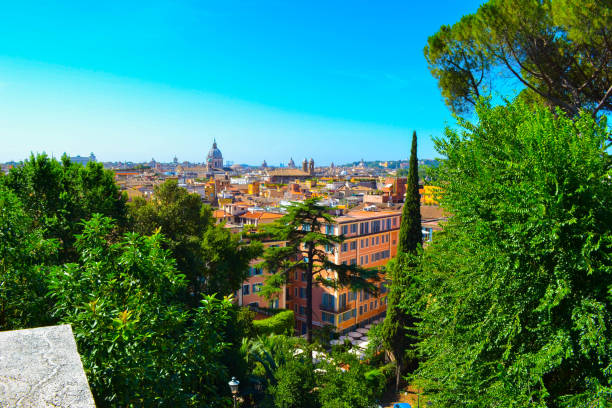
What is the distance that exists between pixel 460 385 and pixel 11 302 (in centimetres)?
719

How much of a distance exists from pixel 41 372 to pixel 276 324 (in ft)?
80.9

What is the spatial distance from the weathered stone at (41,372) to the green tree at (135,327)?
205 cm

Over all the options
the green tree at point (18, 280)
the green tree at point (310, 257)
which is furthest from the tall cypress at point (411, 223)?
the green tree at point (18, 280)

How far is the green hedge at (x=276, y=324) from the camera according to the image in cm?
2479

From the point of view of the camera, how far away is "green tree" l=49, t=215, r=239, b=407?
437cm

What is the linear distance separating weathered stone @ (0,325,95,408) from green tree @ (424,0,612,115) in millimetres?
12411

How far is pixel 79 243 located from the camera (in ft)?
20.8

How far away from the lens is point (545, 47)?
43.9 ft

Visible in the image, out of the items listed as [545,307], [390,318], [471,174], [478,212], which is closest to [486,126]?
[471,174]

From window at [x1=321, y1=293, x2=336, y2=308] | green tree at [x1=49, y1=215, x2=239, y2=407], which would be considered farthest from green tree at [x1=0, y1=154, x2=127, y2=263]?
window at [x1=321, y1=293, x2=336, y2=308]

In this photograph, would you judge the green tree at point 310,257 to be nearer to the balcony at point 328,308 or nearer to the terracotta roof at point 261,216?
the balcony at point 328,308

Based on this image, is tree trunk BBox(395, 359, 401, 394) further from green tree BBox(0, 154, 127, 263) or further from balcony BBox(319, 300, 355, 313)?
green tree BBox(0, 154, 127, 263)

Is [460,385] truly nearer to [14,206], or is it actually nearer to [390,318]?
[14,206]

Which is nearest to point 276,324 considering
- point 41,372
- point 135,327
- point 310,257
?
point 310,257
